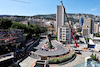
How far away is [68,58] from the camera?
22219 millimetres

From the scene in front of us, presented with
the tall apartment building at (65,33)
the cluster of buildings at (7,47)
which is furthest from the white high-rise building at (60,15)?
the cluster of buildings at (7,47)

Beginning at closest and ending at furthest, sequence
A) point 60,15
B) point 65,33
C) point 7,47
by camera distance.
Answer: point 7,47 → point 65,33 → point 60,15

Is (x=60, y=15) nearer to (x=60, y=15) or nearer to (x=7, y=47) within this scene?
(x=60, y=15)

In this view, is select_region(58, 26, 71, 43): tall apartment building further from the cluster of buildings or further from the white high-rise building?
the white high-rise building

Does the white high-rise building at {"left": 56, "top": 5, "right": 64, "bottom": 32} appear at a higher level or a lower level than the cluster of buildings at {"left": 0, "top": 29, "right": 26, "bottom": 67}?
higher

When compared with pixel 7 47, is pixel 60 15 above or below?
above

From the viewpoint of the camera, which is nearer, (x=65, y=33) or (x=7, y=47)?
(x=7, y=47)

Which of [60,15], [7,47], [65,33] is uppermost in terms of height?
[60,15]

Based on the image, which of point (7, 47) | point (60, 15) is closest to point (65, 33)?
point (7, 47)

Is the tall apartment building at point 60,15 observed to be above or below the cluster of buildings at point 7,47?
above

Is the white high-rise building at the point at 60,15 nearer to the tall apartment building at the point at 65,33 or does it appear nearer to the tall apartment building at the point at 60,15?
the tall apartment building at the point at 60,15

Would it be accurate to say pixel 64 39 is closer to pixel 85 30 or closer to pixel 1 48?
pixel 1 48

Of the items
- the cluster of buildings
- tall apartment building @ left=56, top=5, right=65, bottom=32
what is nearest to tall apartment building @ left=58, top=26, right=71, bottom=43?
the cluster of buildings

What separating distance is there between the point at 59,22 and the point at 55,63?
240 ft
